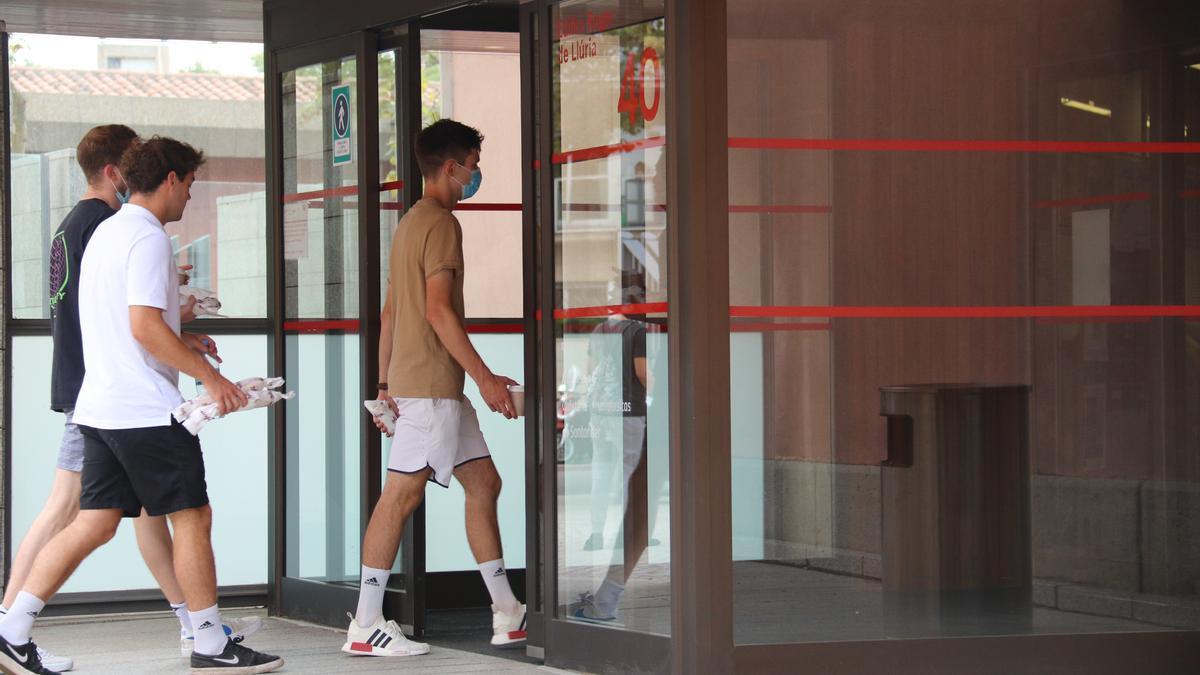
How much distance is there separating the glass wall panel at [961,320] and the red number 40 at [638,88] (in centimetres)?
26

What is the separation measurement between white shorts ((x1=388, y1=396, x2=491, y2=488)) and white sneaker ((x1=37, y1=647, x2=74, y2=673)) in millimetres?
1373

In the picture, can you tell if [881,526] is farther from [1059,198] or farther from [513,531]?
[513,531]

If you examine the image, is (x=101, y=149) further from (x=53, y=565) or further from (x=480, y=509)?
(x=480, y=509)

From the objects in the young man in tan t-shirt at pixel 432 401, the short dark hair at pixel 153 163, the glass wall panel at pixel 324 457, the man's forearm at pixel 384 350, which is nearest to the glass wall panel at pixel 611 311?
the young man in tan t-shirt at pixel 432 401

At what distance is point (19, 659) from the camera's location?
18.2ft

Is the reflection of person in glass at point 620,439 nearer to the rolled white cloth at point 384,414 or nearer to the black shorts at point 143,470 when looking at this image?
the rolled white cloth at point 384,414

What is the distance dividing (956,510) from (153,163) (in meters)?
3.04

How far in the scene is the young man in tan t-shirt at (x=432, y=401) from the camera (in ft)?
20.0

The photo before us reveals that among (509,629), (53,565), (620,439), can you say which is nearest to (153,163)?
(53,565)

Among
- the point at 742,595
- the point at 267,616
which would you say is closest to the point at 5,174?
the point at 267,616

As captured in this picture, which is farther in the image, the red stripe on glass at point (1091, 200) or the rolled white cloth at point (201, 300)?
the rolled white cloth at point (201, 300)

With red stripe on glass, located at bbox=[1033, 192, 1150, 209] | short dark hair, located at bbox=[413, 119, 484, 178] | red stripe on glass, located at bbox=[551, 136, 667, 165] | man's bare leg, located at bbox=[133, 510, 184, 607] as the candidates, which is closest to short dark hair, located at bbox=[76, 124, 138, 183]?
short dark hair, located at bbox=[413, 119, 484, 178]

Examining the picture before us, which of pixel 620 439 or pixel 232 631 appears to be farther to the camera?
pixel 232 631

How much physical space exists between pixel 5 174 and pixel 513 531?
9.26ft
